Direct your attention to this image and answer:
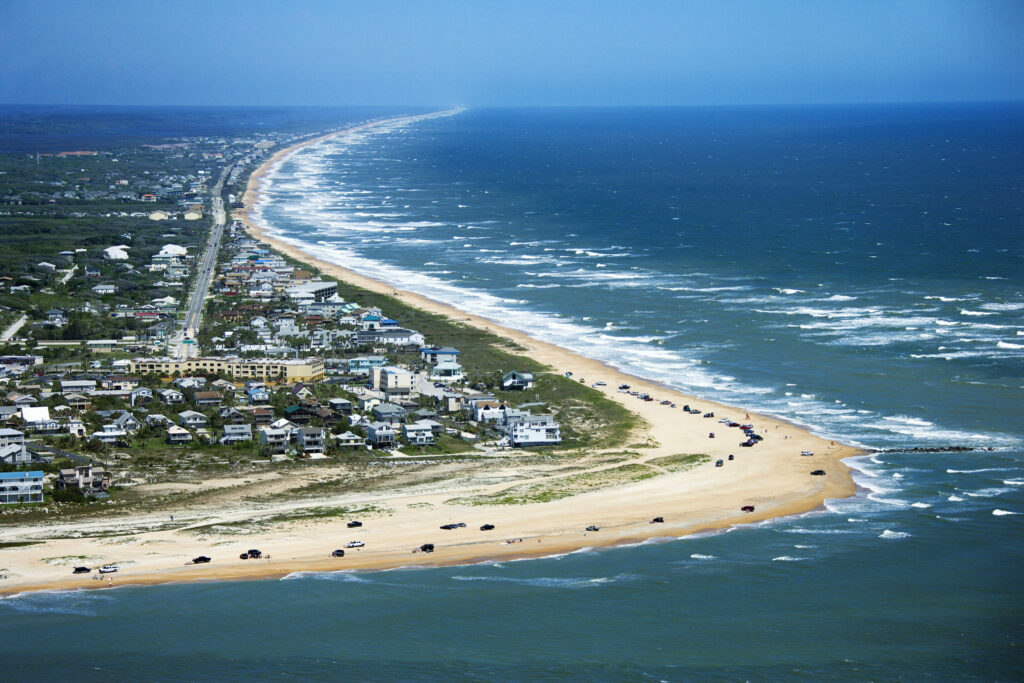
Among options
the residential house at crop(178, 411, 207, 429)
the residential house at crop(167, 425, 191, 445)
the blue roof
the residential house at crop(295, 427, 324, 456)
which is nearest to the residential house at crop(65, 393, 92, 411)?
the residential house at crop(178, 411, 207, 429)

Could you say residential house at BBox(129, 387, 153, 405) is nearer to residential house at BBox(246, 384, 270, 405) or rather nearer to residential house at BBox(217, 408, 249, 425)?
residential house at BBox(217, 408, 249, 425)

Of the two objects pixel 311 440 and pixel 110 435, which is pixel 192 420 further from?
pixel 311 440

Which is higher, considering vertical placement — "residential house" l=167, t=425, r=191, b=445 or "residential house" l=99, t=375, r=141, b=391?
"residential house" l=99, t=375, r=141, b=391

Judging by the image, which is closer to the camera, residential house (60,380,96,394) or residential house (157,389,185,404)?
residential house (157,389,185,404)

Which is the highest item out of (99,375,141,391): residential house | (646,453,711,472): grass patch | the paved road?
the paved road

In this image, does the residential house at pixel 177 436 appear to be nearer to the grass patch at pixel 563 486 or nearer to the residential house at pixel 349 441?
the residential house at pixel 349 441

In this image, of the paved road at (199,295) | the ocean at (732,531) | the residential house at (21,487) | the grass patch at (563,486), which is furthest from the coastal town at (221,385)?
the ocean at (732,531)

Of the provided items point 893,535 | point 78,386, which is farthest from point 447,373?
point 893,535
